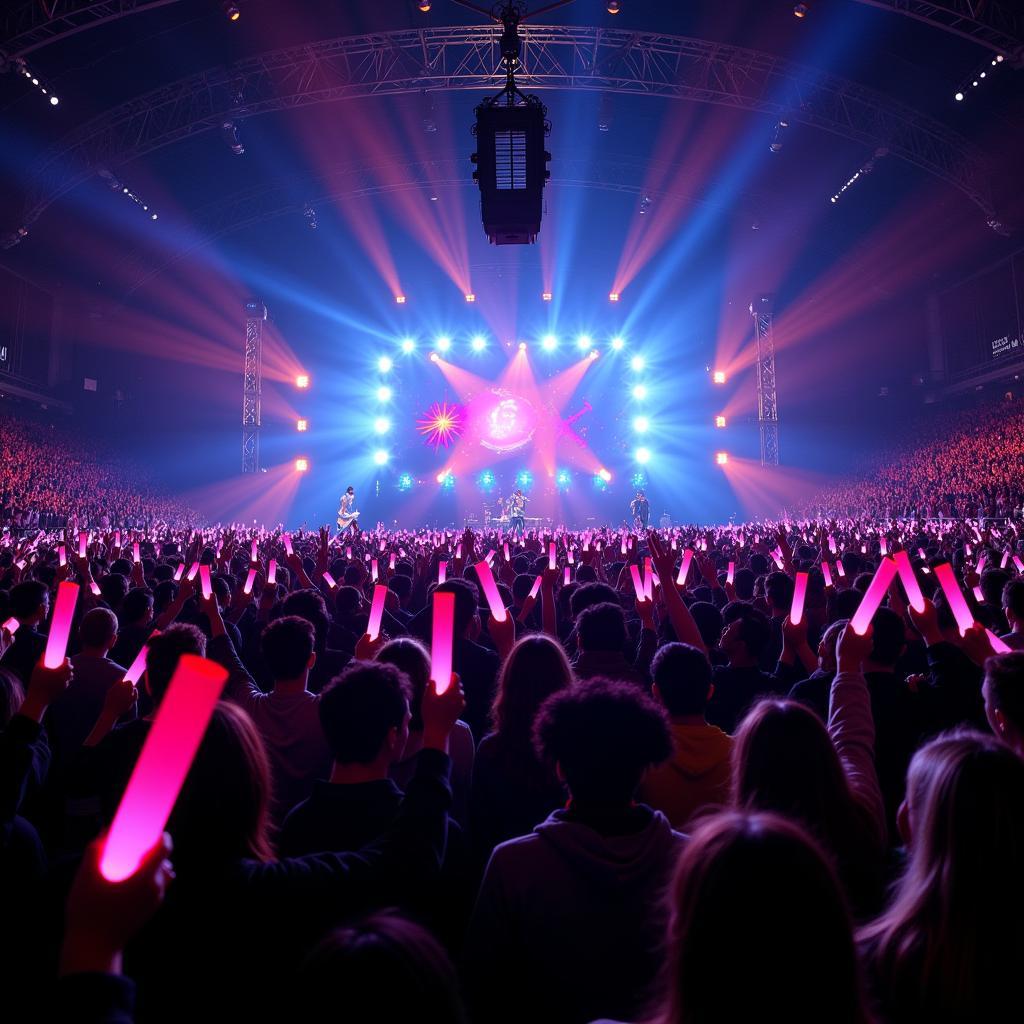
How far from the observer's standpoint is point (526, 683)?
2.78 m

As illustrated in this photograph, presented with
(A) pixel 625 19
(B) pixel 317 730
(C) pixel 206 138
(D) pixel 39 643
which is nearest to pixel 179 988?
(B) pixel 317 730

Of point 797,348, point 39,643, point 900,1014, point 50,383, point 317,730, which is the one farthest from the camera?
point 797,348

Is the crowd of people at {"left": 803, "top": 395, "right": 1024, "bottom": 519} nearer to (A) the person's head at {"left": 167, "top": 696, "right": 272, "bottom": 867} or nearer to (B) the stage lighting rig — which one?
(B) the stage lighting rig

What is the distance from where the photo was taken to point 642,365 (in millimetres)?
31422

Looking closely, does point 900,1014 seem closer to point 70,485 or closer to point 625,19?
point 625,19

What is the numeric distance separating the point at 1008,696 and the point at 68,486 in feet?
87.6

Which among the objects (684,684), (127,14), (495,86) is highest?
(495,86)

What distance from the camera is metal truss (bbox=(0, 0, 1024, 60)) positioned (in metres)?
13.1

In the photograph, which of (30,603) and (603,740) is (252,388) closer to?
(30,603)

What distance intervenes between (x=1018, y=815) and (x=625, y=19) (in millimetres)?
18964

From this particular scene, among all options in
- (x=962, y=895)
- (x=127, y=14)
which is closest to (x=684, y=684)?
(x=962, y=895)

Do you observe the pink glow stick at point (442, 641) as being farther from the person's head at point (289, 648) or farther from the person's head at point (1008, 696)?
the person's head at point (1008, 696)

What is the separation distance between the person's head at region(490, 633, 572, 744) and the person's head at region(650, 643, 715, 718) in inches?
14.0

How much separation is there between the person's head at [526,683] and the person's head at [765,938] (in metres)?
1.66
